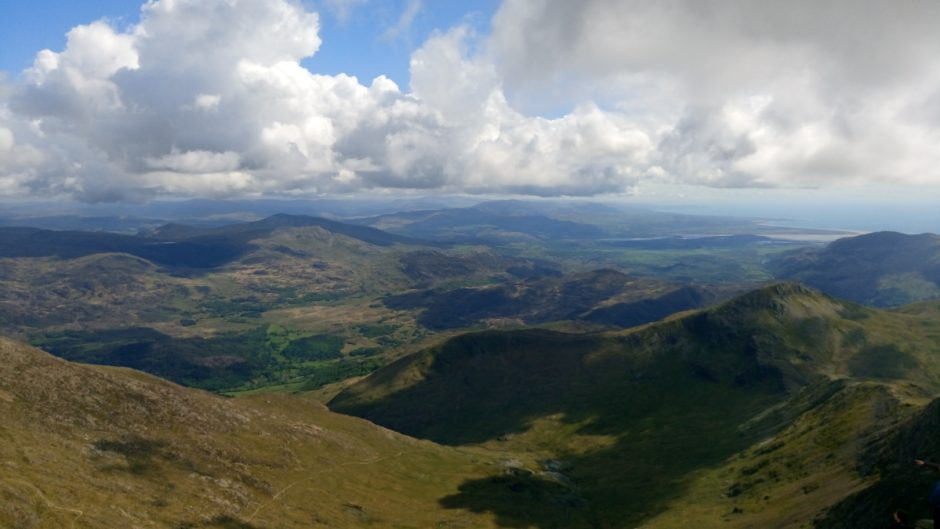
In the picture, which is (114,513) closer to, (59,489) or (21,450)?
(59,489)

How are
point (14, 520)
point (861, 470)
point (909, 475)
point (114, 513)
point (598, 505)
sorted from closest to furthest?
point (14, 520)
point (909, 475)
point (114, 513)
point (861, 470)
point (598, 505)

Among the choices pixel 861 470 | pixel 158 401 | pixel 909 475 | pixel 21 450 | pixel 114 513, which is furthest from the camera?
pixel 158 401

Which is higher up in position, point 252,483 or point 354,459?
point 252,483

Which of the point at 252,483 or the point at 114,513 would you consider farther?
the point at 252,483

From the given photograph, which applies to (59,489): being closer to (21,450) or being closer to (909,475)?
(21,450)

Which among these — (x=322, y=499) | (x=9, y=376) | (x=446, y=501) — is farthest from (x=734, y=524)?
(x=9, y=376)

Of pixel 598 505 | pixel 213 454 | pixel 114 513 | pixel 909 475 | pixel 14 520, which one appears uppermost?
pixel 909 475

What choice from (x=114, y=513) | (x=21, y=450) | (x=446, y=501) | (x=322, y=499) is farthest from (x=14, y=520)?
(x=446, y=501)
